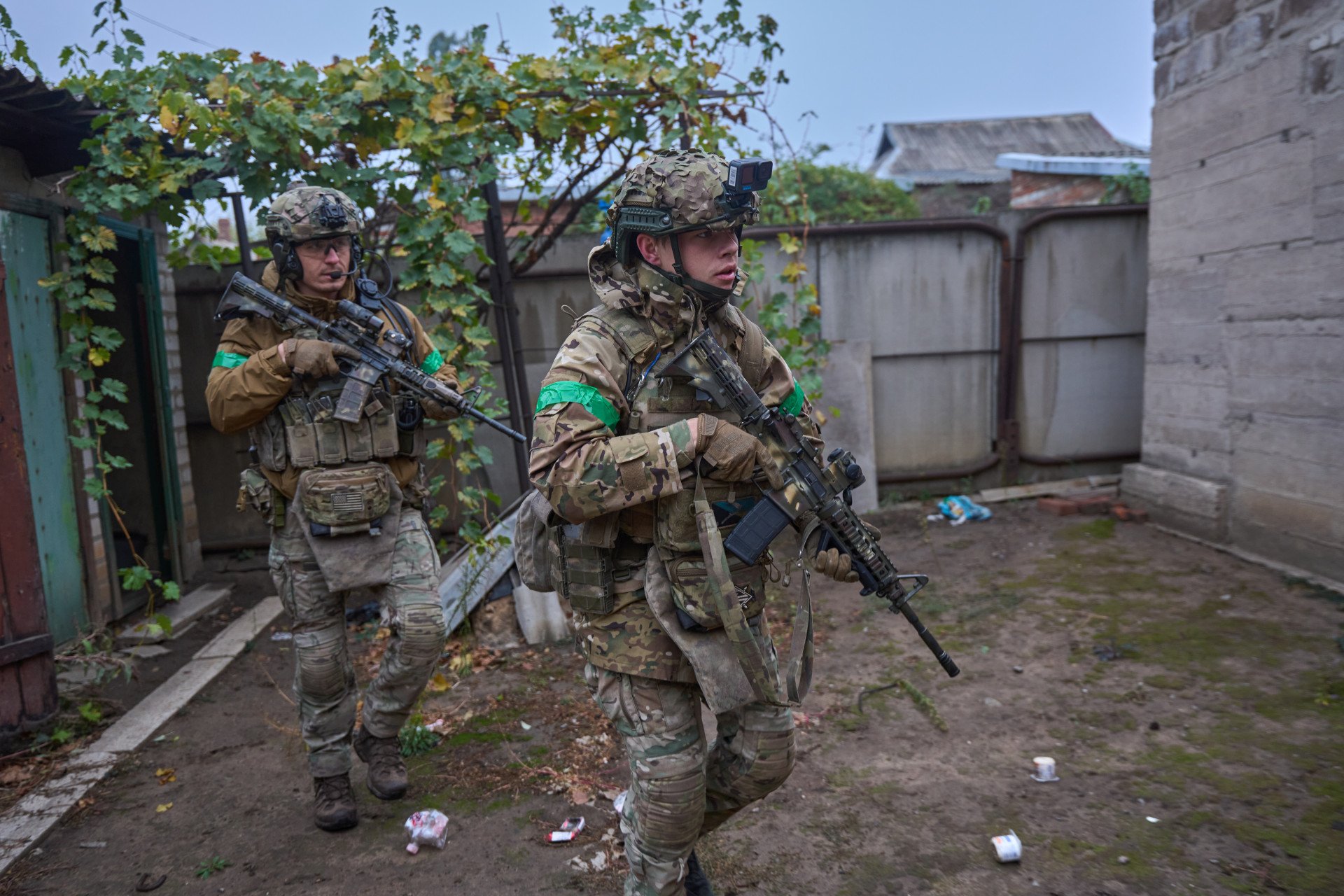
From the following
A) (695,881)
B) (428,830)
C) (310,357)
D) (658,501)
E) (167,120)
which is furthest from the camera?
(167,120)

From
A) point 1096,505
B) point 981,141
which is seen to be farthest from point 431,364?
point 981,141

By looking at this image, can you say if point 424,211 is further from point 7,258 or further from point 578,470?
point 578,470

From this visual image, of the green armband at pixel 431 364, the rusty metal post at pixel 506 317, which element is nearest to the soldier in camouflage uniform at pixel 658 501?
the green armband at pixel 431 364

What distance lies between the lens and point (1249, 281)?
16.6ft

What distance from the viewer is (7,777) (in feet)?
11.3

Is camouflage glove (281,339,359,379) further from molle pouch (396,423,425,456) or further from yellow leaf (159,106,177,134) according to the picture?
yellow leaf (159,106,177,134)

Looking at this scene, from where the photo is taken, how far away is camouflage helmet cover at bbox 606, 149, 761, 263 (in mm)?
2102

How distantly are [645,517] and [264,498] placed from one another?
1.61 m

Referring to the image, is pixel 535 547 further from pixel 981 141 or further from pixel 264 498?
pixel 981 141

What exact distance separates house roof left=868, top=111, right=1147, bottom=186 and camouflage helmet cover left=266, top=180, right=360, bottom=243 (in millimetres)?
17755

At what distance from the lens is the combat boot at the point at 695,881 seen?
7.86 feet

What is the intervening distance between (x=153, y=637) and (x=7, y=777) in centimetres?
154

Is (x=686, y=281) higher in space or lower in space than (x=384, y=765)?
higher

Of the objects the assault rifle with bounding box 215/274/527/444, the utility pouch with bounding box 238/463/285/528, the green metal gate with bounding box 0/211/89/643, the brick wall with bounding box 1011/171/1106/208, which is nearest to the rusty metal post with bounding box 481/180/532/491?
the assault rifle with bounding box 215/274/527/444
